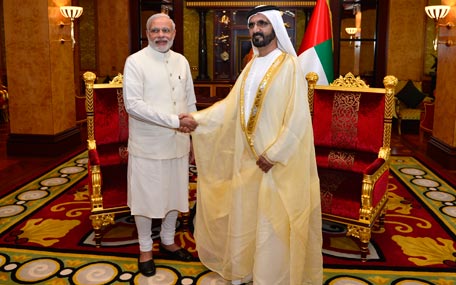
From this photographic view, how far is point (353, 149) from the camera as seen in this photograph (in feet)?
13.2

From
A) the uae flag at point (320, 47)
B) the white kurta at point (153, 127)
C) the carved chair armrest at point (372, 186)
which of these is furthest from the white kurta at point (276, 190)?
the uae flag at point (320, 47)

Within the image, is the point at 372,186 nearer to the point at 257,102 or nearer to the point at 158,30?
the point at 257,102

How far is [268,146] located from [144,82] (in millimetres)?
912

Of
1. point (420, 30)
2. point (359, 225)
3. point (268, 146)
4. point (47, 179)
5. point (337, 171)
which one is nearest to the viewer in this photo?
point (268, 146)

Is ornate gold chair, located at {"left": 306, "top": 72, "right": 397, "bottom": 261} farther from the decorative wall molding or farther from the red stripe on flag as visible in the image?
the decorative wall molding

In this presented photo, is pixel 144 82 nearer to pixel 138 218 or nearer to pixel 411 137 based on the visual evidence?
pixel 138 218

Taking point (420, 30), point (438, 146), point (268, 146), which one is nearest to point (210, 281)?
point (268, 146)

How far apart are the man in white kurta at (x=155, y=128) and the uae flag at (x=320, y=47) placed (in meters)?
1.69

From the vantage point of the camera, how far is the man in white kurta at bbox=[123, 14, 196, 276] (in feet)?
9.79

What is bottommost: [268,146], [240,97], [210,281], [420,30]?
[210,281]

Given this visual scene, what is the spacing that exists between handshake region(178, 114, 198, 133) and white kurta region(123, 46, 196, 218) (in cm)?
4

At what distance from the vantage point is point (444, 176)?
565 centimetres

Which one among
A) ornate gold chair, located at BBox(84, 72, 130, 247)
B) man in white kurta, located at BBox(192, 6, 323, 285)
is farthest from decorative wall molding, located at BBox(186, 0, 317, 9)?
man in white kurta, located at BBox(192, 6, 323, 285)

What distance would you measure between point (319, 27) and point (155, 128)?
222 cm
